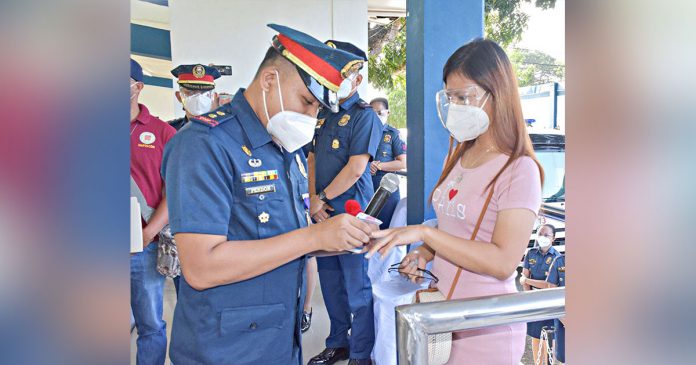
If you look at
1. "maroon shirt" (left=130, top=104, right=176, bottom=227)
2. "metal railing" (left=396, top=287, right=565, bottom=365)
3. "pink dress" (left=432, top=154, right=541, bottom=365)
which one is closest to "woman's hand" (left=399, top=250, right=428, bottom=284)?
"pink dress" (left=432, top=154, right=541, bottom=365)

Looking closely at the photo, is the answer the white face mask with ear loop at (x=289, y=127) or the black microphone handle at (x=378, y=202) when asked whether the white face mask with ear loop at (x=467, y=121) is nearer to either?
the black microphone handle at (x=378, y=202)

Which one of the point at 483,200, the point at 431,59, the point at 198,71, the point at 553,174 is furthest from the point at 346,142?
the point at 553,174

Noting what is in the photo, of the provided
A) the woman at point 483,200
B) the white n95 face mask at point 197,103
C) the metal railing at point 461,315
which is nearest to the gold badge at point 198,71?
the white n95 face mask at point 197,103

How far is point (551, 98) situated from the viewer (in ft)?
27.6

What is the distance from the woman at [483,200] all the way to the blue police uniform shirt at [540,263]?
2325mm

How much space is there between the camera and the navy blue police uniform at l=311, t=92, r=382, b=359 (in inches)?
123

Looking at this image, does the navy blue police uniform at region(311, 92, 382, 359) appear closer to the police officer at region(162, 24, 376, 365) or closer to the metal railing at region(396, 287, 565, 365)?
the police officer at region(162, 24, 376, 365)

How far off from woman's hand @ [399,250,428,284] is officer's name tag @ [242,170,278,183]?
1.86ft

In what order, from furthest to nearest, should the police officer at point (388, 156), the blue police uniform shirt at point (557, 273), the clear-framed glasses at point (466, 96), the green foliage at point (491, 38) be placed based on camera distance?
the green foliage at point (491, 38) → the police officer at point (388, 156) → the blue police uniform shirt at point (557, 273) → the clear-framed glasses at point (466, 96)

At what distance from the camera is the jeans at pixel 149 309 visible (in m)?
2.67
